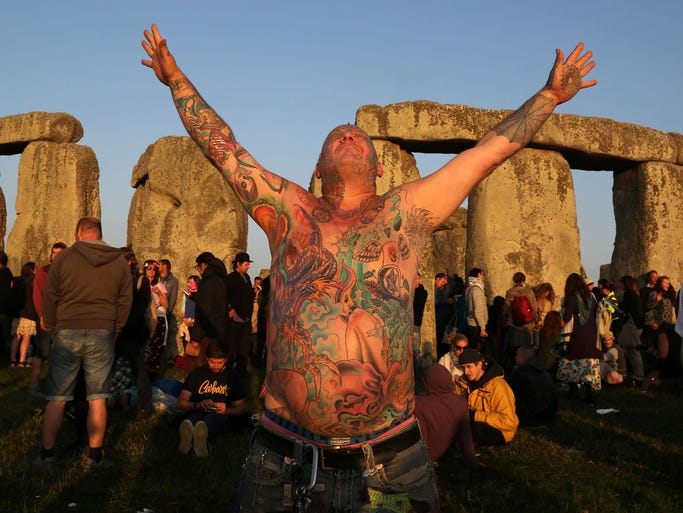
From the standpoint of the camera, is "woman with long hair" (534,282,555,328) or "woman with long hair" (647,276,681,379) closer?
"woman with long hair" (647,276,681,379)

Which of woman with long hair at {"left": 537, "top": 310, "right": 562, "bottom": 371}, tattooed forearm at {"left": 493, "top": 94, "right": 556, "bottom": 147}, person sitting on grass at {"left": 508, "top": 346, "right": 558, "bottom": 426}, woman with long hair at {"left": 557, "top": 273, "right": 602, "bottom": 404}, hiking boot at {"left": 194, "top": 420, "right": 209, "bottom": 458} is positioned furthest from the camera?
woman with long hair at {"left": 537, "top": 310, "right": 562, "bottom": 371}

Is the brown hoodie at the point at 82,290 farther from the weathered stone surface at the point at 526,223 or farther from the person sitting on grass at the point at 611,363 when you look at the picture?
the weathered stone surface at the point at 526,223

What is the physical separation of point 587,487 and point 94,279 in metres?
3.55

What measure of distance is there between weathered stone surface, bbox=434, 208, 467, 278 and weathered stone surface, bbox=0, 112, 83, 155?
33.5 ft

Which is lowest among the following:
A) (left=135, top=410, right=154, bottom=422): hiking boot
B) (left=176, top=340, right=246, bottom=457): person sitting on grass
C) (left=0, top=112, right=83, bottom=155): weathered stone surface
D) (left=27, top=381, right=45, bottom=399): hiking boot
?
(left=135, top=410, right=154, bottom=422): hiking boot

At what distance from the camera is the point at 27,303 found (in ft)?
33.0

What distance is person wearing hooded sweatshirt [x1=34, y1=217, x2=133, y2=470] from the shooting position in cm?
522

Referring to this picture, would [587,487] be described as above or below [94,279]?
below

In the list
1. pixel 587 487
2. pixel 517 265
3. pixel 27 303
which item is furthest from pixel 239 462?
pixel 517 265

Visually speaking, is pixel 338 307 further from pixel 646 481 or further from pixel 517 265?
pixel 517 265

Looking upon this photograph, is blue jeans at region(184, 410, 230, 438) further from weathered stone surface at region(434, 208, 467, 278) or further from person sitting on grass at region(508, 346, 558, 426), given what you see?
weathered stone surface at region(434, 208, 467, 278)

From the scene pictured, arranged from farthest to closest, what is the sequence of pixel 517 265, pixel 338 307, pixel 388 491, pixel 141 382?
1. pixel 517 265
2. pixel 141 382
3. pixel 338 307
4. pixel 388 491

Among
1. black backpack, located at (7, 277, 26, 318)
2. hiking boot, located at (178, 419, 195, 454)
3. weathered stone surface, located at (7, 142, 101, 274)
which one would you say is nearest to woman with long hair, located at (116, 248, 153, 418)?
hiking boot, located at (178, 419, 195, 454)

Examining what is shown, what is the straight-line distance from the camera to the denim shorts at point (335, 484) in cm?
217
